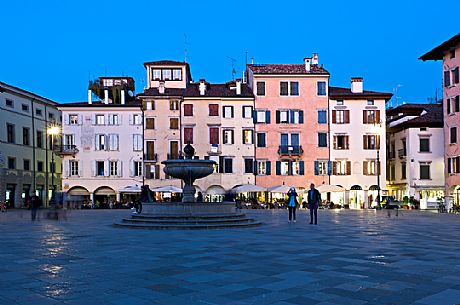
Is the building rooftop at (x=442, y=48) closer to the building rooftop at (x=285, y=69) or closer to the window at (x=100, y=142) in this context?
the building rooftop at (x=285, y=69)

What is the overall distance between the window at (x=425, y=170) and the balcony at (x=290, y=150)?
38.5 ft

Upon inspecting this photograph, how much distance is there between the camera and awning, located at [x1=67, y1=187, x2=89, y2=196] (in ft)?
174

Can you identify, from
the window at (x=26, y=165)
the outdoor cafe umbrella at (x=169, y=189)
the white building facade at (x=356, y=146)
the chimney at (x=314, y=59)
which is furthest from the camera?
the chimney at (x=314, y=59)

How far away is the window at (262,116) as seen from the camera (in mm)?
53312

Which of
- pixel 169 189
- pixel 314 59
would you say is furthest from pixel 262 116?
pixel 169 189

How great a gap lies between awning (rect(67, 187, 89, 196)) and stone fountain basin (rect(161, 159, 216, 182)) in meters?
32.9

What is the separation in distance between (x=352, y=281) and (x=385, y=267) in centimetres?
176

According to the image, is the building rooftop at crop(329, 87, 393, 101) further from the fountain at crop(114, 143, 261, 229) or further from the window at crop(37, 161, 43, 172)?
the fountain at crop(114, 143, 261, 229)

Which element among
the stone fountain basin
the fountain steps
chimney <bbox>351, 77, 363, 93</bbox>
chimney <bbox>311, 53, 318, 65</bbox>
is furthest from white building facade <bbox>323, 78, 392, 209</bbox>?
the fountain steps

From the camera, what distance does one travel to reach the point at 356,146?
53094mm

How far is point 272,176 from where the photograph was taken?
5328 cm

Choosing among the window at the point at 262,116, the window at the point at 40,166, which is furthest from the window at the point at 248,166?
the window at the point at 40,166

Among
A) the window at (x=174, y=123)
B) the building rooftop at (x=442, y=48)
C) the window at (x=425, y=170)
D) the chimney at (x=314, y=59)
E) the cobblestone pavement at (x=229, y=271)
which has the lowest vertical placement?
the cobblestone pavement at (x=229, y=271)

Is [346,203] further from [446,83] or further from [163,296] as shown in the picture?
[163,296]
